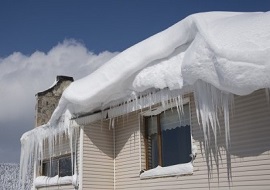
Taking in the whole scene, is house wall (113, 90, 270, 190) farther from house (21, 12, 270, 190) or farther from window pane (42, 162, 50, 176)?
window pane (42, 162, 50, 176)

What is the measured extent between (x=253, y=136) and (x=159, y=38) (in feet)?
9.42

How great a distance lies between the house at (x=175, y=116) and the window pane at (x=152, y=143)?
0.02 metres

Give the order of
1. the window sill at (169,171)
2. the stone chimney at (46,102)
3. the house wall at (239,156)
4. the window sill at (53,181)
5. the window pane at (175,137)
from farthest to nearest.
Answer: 1. the stone chimney at (46,102)
2. the window sill at (53,181)
3. the window pane at (175,137)
4. the window sill at (169,171)
5. the house wall at (239,156)

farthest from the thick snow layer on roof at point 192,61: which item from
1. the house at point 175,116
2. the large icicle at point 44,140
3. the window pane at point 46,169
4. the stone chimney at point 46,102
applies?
the stone chimney at point 46,102

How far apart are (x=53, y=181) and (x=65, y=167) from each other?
62 cm

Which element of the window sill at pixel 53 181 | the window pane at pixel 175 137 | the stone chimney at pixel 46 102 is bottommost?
the window sill at pixel 53 181

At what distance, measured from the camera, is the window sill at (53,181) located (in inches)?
395

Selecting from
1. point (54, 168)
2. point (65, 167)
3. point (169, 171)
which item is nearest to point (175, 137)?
point (169, 171)

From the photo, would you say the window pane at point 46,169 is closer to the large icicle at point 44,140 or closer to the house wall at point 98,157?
the large icicle at point 44,140

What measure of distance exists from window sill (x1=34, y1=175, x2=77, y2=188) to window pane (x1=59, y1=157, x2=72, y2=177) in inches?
8.0

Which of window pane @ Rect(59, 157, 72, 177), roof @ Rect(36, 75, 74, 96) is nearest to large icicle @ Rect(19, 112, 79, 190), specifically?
window pane @ Rect(59, 157, 72, 177)

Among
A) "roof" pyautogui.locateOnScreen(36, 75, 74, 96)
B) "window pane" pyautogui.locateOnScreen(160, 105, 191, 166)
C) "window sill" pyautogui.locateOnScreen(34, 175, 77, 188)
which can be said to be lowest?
"window sill" pyautogui.locateOnScreen(34, 175, 77, 188)

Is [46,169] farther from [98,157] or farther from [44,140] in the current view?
[98,157]

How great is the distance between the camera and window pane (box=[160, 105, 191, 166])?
810 cm
